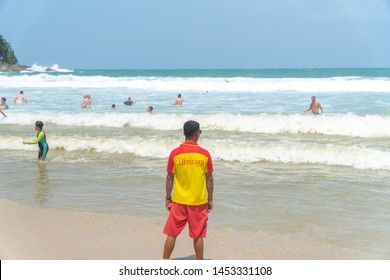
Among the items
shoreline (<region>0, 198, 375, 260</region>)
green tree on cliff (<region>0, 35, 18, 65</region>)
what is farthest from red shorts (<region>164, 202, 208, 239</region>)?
green tree on cliff (<region>0, 35, 18, 65</region>)

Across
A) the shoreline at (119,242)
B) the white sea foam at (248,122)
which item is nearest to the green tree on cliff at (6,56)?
the white sea foam at (248,122)

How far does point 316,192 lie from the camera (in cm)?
655

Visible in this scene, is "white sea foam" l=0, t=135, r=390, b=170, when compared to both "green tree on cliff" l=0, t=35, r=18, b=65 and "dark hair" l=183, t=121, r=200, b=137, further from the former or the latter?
"green tree on cliff" l=0, t=35, r=18, b=65

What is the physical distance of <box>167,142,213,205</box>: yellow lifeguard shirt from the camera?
3.64m

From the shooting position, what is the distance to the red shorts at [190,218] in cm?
368

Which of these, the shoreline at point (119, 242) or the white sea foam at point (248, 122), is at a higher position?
the white sea foam at point (248, 122)

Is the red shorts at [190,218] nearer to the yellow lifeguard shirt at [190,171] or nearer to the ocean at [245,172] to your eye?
the yellow lifeguard shirt at [190,171]

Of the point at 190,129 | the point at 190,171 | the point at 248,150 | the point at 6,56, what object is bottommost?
the point at 248,150

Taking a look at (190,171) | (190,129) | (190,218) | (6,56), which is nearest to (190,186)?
(190,171)

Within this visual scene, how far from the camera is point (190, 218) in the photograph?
12.1ft

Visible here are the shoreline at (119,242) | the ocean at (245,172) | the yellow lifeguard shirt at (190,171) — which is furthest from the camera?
the ocean at (245,172)

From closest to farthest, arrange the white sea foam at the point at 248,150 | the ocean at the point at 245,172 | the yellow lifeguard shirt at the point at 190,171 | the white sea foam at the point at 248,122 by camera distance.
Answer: the yellow lifeguard shirt at the point at 190,171
the ocean at the point at 245,172
the white sea foam at the point at 248,150
the white sea foam at the point at 248,122

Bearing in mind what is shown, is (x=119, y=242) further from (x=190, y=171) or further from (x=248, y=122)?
(x=248, y=122)

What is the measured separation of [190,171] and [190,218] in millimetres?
382
